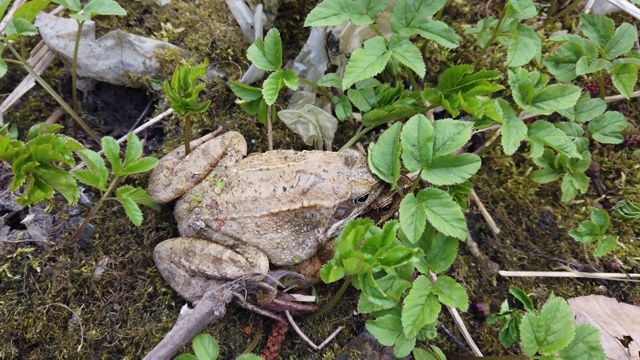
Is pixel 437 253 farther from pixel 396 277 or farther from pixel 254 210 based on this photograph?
pixel 254 210

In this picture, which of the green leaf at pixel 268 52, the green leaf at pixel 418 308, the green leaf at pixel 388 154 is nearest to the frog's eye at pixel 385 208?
the green leaf at pixel 388 154

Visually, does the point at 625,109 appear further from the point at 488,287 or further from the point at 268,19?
the point at 268,19

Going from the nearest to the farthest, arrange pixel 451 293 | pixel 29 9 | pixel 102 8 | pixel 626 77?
pixel 451 293 → pixel 29 9 → pixel 102 8 → pixel 626 77

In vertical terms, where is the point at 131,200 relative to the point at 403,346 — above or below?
above

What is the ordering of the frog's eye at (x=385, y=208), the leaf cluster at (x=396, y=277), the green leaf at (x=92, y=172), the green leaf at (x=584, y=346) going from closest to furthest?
1. the leaf cluster at (x=396, y=277)
2. the green leaf at (x=584, y=346)
3. the green leaf at (x=92, y=172)
4. the frog's eye at (x=385, y=208)

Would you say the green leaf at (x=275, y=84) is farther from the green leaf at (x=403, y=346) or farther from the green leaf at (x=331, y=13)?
the green leaf at (x=403, y=346)

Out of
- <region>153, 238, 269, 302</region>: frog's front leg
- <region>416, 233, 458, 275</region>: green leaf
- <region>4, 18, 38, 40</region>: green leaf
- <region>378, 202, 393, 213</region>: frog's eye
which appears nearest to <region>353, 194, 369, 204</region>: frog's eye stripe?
<region>378, 202, 393, 213</region>: frog's eye

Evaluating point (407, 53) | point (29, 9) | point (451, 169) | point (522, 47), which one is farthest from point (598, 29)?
point (29, 9)
